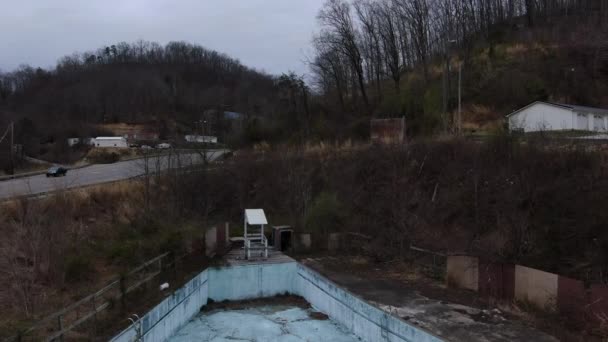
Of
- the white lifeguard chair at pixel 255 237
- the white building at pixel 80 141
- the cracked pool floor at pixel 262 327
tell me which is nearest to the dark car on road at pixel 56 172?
the white lifeguard chair at pixel 255 237

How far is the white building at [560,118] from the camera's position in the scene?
2648cm

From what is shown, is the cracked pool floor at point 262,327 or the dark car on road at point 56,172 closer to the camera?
the cracked pool floor at point 262,327

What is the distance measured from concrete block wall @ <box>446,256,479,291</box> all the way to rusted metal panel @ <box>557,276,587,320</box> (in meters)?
2.05

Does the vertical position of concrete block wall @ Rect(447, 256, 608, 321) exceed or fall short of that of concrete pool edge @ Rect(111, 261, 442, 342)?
it exceeds it

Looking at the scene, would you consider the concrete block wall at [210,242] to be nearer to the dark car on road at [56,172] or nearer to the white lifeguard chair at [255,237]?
the white lifeguard chair at [255,237]

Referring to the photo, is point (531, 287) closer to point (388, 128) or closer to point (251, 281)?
point (251, 281)

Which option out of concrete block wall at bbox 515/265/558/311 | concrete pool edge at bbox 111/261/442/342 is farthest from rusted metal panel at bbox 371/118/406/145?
concrete block wall at bbox 515/265/558/311

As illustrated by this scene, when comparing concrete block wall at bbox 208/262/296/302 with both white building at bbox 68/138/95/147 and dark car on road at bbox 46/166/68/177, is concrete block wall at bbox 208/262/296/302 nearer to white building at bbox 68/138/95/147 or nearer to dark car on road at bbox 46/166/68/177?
dark car on road at bbox 46/166/68/177

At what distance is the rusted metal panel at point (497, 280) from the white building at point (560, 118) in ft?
60.3

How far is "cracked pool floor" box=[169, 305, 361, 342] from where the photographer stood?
9.64 m

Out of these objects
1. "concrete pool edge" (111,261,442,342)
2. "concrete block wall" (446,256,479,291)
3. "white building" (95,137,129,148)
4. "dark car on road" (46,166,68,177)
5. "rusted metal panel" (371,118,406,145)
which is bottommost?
"concrete pool edge" (111,261,442,342)

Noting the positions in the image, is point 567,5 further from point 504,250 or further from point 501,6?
point 504,250

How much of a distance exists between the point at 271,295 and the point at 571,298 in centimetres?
767

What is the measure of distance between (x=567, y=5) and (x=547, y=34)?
9205mm
